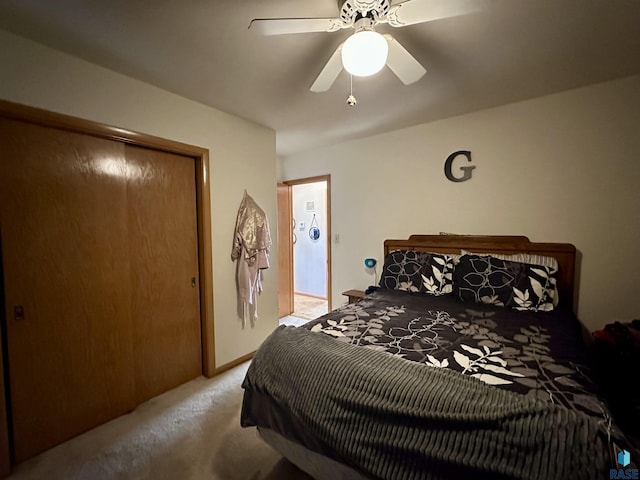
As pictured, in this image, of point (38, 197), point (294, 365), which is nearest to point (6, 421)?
point (38, 197)

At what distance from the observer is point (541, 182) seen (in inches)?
89.3

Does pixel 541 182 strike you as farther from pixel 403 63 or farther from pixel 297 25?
pixel 297 25

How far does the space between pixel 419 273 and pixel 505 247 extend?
32.1 inches

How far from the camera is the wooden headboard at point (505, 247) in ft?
7.06

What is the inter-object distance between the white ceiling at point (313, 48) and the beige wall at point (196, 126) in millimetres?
100

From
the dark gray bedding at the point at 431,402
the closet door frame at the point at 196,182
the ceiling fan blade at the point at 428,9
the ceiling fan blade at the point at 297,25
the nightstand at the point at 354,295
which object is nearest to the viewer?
the dark gray bedding at the point at 431,402

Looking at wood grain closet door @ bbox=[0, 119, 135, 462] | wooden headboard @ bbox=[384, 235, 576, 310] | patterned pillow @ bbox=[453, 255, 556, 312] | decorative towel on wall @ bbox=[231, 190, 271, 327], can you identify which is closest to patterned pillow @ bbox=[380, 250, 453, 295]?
patterned pillow @ bbox=[453, 255, 556, 312]

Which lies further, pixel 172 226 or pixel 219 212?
pixel 219 212

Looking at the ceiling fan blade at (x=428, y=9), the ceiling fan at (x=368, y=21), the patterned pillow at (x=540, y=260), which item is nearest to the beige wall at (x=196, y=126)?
the ceiling fan at (x=368, y=21)

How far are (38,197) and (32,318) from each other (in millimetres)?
712

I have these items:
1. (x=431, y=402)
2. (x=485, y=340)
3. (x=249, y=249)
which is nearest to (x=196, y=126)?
(x=249, y=249)

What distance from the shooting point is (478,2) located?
102cm

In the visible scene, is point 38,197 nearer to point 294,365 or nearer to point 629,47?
point 294,365

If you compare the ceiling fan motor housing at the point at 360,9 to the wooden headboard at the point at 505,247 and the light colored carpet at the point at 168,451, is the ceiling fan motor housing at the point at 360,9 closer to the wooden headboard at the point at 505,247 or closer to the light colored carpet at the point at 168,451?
the wooden headboard at the point at 505,247
